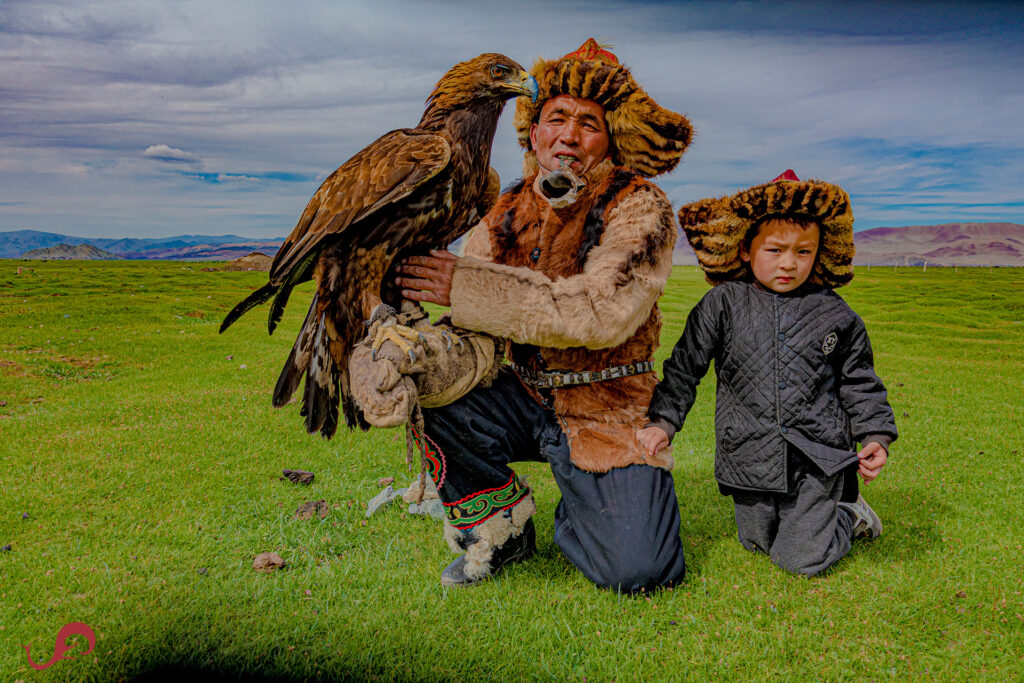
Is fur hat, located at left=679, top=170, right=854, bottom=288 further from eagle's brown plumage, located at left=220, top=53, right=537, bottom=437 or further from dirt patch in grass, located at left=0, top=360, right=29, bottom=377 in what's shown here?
dirt patch in grass, located at left=0, top=360, right=29, bottom=377

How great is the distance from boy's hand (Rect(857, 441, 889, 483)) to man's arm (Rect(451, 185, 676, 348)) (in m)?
1.32

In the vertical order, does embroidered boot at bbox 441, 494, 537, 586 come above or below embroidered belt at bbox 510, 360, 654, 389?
below

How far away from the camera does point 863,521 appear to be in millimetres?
3188

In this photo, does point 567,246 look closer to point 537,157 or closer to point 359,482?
point 537,157

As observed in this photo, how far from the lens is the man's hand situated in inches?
108

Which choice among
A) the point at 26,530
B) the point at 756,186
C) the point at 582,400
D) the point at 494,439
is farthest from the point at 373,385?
the point at 26,530

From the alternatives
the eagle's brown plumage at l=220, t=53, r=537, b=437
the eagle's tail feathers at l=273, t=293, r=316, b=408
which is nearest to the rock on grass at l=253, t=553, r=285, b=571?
the eagle's brown plumage at l=220, t=53, r=537, b=437

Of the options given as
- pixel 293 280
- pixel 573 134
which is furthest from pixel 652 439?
pixel 293 280

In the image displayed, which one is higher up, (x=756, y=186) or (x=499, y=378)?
(x=756, y=186)

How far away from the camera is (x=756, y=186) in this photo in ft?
9.61

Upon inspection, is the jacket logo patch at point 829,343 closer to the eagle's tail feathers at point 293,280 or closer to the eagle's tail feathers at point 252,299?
the eagle's tail feathers at point 293,280

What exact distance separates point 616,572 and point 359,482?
2.17 m
